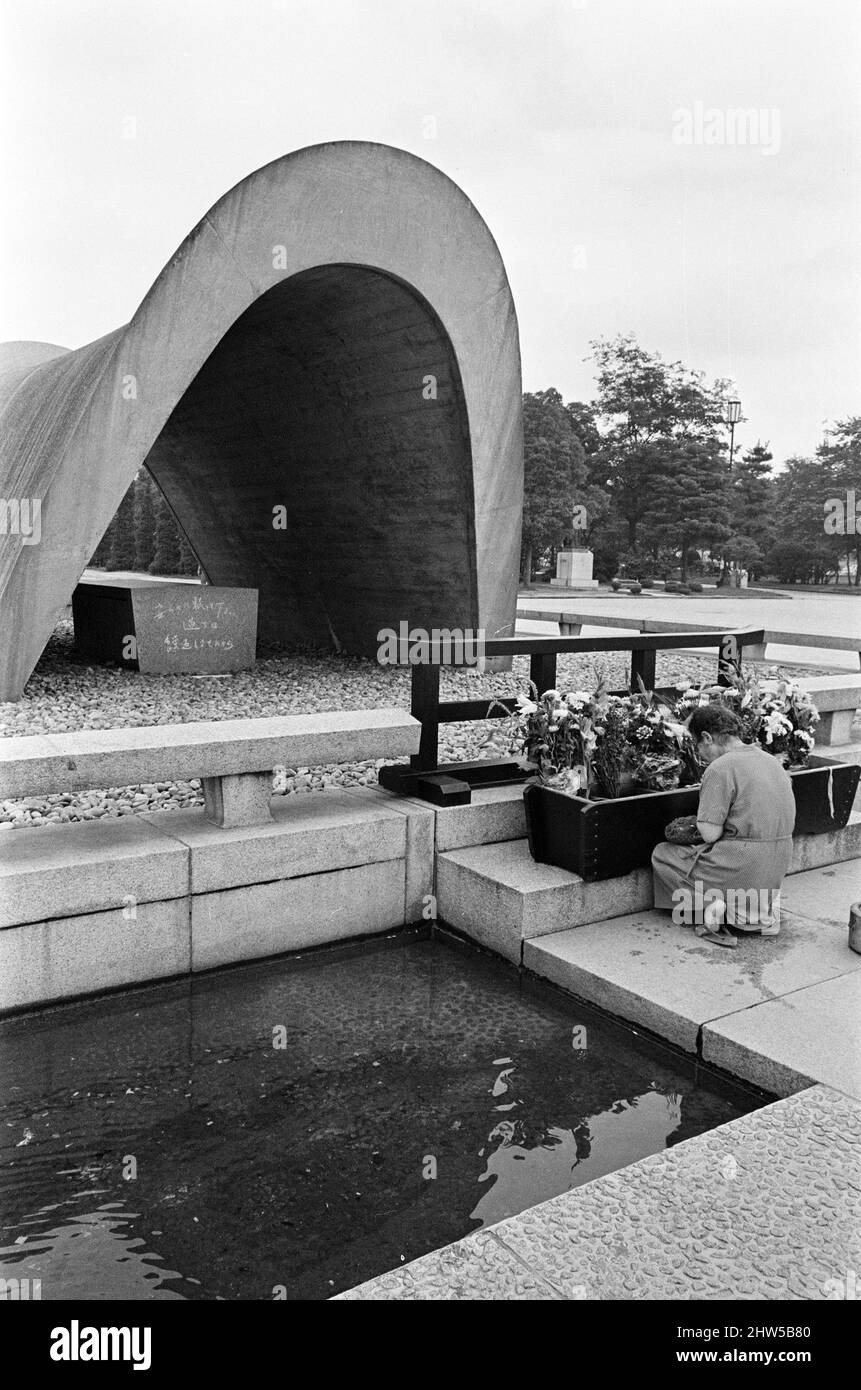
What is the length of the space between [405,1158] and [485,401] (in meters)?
10.9

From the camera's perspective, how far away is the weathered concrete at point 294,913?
5.15m

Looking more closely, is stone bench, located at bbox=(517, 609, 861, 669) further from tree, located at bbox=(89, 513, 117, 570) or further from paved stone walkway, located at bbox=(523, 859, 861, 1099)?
tree, located at bbox=(89, 513, 117, 570)

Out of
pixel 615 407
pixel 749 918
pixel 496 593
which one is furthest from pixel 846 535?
pixel 749 918

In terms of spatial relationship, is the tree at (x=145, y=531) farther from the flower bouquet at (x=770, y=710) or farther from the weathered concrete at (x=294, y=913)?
the weathered concrete at (x=294, y=913)

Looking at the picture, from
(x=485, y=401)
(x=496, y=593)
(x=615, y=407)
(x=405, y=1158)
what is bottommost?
(x=405, y=1158)

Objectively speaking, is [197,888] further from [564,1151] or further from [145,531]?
[145,531]

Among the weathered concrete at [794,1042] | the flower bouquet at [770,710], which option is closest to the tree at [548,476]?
the flower bouquet at [770,710]

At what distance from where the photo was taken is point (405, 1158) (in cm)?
365

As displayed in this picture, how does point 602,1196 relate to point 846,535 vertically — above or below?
below

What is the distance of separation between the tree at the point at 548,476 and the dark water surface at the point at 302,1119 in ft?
147

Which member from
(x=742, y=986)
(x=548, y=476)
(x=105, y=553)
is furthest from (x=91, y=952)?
(x=105, y=553)

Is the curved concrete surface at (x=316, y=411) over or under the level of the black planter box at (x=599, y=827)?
over

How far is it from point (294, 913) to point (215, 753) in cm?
91
